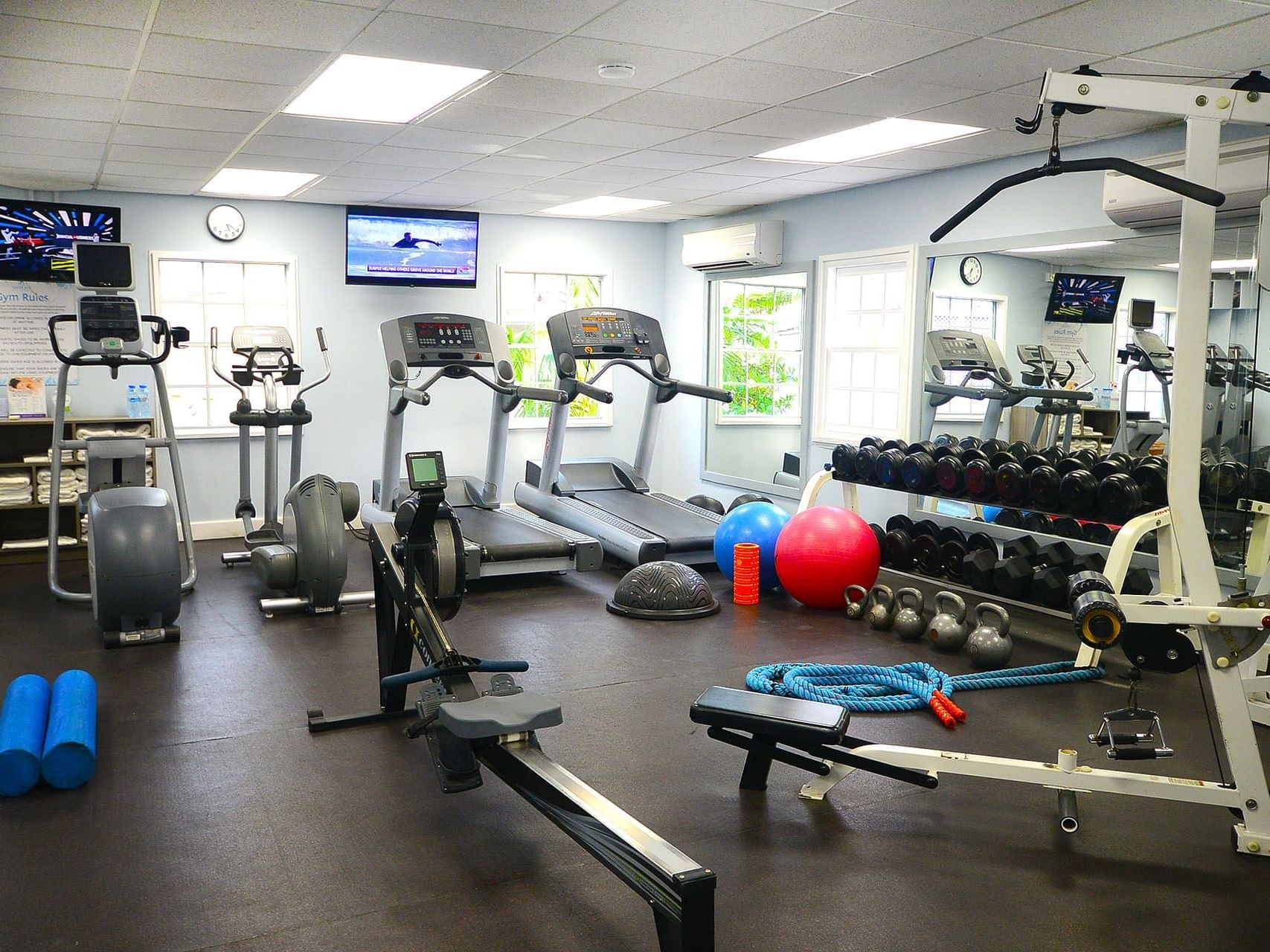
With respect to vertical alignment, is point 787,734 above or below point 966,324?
below

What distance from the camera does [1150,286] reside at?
16.3ft

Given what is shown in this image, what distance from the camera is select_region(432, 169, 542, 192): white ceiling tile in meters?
6.42

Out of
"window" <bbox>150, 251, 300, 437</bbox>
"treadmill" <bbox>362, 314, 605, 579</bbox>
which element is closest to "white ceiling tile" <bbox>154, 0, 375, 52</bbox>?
"treadmill" <bbox>362, 314, 605, 579</bbox>

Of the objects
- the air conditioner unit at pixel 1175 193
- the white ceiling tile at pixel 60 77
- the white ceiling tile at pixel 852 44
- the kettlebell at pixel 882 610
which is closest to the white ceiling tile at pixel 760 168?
the air conditioner unit at pixel 1175 193

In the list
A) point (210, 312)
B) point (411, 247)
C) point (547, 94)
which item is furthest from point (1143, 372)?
point (210, 312)

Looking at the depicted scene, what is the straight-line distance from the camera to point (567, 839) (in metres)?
2.80

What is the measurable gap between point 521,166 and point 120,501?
3.00 m

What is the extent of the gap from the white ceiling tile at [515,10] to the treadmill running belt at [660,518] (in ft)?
11.0

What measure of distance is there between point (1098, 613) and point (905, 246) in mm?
4311

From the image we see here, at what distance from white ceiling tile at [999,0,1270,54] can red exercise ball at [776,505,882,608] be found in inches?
98.6

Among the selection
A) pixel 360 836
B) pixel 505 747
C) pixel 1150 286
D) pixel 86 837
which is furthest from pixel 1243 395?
pixel 86 837

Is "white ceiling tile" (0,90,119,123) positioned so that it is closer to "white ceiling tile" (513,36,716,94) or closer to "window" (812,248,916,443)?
"white ceiling tile" (513,36,716,94)

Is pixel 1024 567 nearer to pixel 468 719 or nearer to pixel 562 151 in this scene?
pixel 562 151

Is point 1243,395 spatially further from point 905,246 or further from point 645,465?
point 645,465
